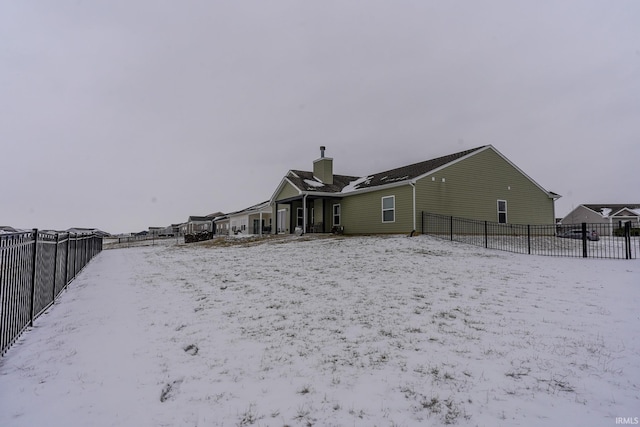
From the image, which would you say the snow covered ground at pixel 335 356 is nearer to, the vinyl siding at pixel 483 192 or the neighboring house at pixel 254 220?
the vinyl siding at pixel 483 192

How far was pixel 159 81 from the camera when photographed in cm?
1798

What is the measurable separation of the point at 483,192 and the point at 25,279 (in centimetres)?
2195

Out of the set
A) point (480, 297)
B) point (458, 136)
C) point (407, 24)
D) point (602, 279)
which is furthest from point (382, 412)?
point (458, 136)

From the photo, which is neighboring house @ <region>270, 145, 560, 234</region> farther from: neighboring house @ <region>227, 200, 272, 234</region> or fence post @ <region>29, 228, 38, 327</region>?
fence post @ <region>29, 228, 38, 327</region>

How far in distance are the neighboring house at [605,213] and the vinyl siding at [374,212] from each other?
1423 inches

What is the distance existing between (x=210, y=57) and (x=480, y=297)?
54.2 feet

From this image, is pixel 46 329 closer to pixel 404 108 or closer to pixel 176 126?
pixel 176 126

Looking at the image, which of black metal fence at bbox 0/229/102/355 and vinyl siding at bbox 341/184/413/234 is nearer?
black metal fence at bbox 0/229/102/355

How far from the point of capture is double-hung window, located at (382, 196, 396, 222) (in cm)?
2071

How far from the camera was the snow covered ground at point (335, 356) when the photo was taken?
329 cm

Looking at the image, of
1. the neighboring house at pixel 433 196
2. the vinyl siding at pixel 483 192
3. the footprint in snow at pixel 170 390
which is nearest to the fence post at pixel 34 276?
the footprint in snow at pixel 170 390

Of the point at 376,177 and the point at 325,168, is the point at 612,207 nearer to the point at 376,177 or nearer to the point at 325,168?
the point at 376,177

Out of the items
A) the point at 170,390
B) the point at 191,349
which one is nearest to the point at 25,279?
the point at 191,349

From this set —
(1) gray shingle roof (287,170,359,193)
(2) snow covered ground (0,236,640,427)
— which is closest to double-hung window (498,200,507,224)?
(1) gray shingle roof (287,170,359,193)
